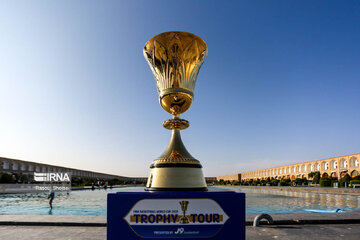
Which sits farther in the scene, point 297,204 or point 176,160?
point 297,204

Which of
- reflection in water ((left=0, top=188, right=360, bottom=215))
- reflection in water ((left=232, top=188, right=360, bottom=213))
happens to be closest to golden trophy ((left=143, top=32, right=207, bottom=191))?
reflection in water ((left=0, top=188, right=360, bottom=215))

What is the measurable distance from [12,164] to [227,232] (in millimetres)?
54217

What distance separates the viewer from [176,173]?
3213mm

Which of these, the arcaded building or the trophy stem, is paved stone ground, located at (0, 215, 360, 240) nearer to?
the trophy stem

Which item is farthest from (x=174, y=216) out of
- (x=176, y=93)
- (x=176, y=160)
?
(x=176, y=93)

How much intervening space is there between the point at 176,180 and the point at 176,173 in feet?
0.29

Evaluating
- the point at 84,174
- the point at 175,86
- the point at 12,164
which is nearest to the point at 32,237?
the point at 175,86

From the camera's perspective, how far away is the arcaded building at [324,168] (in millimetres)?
45781

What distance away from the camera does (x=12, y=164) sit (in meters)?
46.5

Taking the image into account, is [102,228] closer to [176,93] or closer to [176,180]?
[176,180]

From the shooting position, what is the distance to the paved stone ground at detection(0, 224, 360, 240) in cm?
609

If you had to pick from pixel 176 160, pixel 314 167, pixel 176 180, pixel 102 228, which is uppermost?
pixel 176 160

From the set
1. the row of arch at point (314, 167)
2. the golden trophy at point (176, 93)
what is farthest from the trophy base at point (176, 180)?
the row of arch at point (314, 167)

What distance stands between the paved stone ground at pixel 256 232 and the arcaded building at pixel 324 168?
45.6 metres
